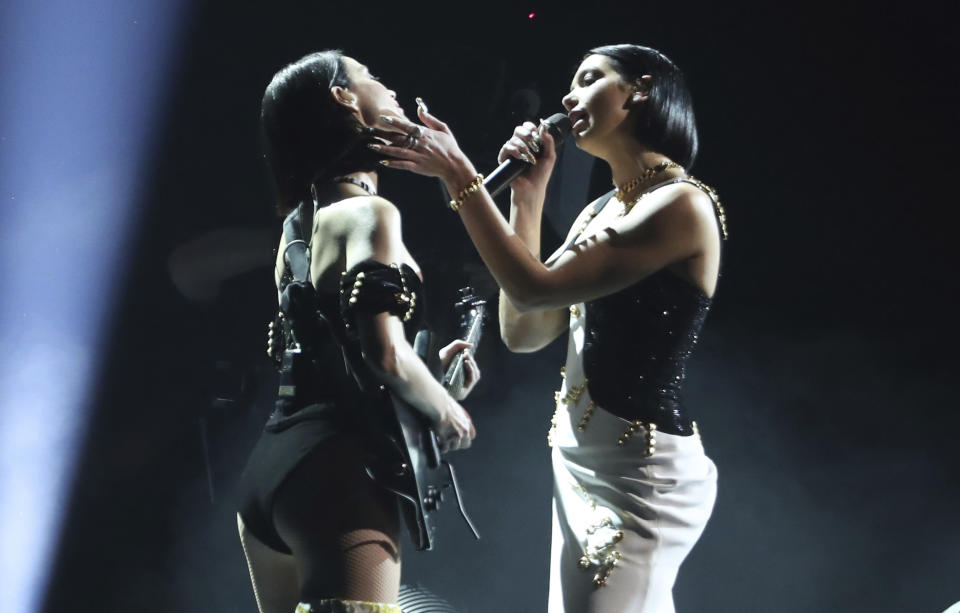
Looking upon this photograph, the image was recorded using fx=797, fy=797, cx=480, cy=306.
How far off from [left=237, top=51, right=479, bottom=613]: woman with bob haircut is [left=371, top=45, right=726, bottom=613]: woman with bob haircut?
0.41 feet

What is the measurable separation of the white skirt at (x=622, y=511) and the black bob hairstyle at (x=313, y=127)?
0.57 metres

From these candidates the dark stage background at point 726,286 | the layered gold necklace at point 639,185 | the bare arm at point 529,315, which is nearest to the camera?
the layered gold necklace at point 639,185

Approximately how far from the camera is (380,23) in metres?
2.56

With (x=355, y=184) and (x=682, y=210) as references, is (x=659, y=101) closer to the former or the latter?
(x=682, y=210)

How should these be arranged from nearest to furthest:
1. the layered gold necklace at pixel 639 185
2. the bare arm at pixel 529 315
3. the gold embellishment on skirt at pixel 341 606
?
the gold embellishment on skirt at pixel 341 606 < the layered gold necklace at pixel 639 185 < the bare arm at pixel 529 315

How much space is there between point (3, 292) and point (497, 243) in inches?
60.6

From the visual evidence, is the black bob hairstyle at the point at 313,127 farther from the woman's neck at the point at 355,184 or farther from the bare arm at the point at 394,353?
the bare arm at the point at 394,353

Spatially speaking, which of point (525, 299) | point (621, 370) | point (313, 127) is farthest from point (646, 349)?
point (313, 127)

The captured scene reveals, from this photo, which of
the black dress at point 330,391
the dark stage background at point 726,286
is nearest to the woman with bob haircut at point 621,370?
the black dress at point 330,391

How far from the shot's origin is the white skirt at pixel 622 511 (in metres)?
1.27

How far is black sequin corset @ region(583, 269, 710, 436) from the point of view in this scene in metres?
1.34

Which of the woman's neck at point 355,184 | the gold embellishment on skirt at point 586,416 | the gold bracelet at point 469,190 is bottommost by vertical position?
the gold embellishment on skirt at point 586,416

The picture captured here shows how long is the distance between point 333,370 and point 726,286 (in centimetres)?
172

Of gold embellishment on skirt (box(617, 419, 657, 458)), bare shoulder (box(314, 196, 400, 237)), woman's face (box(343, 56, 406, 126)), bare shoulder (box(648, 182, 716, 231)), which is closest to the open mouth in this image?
bare shoulder (box(648, 182, 716, 231))
